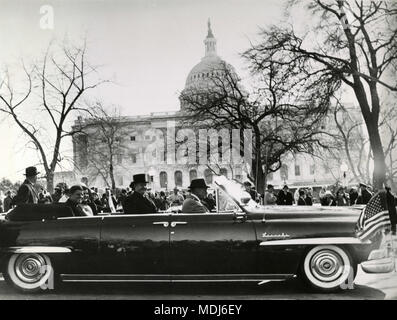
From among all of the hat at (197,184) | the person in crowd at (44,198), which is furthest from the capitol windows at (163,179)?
the hat at (197,184)

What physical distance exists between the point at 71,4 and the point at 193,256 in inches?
131

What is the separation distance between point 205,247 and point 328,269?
128 cm

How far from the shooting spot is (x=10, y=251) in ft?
17.1

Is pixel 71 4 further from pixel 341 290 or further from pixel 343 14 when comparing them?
pixel 343 14

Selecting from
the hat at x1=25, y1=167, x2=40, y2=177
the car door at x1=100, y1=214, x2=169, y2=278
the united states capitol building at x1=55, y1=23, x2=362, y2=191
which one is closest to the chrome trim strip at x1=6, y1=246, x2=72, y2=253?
the car door at x1=100, y1=214, x2=169, y2=278

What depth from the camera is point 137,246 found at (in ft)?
16.3

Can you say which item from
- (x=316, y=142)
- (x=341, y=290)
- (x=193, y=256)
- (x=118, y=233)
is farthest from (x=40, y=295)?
(x=316, y=142)

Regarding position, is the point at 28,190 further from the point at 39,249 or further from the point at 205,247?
the point at 205,247

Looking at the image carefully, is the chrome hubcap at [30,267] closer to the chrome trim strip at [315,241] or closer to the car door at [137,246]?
the car door at [137,246]

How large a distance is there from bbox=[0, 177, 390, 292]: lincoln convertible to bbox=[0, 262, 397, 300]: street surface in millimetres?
153

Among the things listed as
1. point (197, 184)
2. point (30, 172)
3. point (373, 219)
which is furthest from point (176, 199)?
point (373, 219)

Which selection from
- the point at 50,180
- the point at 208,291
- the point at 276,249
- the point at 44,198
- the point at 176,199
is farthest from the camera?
the point at 50,180

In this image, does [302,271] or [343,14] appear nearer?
[302,271]
